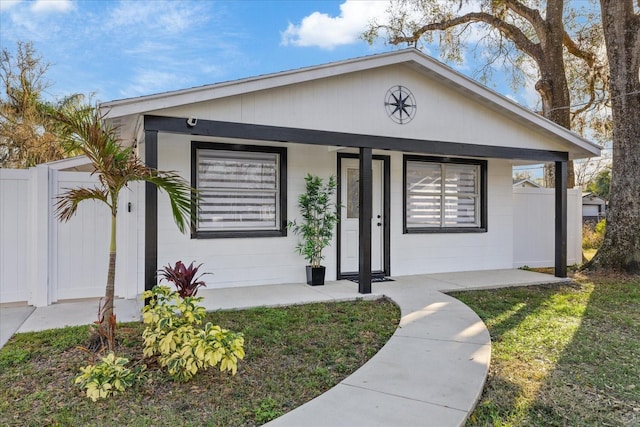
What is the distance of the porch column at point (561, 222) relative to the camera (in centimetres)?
779

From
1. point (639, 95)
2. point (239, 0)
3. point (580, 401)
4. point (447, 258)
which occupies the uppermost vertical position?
point (239, 0)

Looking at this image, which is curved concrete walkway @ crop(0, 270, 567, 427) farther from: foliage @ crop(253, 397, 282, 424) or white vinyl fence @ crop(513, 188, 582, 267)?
white vinyl fence @ crop(513, 188, 582, 267)

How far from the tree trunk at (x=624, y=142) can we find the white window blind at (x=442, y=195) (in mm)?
2862

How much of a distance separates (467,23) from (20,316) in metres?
14.7

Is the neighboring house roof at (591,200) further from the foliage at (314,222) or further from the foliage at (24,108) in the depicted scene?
the foliage at (24,108)

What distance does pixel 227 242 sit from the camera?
6691 mm

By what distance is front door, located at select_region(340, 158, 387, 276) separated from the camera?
7.53 meters

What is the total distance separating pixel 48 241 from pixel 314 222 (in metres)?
3.84

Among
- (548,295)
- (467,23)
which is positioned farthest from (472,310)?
(467,23)

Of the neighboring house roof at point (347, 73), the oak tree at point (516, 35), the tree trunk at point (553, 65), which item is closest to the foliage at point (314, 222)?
the neighboring house roof at point (347, 73)

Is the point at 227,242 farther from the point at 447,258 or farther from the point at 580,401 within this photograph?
the point at 580,401

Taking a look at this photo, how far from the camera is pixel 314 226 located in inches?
278

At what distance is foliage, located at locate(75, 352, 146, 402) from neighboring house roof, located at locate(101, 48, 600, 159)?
2819mm

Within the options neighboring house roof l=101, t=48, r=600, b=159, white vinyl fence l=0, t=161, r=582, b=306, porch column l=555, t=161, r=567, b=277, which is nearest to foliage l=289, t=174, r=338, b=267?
neighboring house roof l=101, t=48, r=600, b=159
